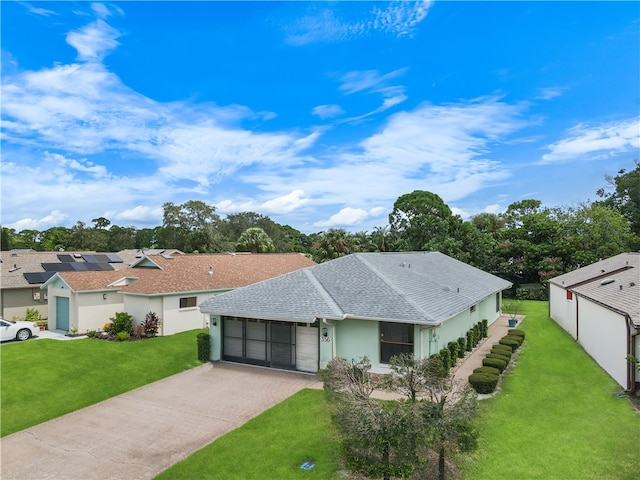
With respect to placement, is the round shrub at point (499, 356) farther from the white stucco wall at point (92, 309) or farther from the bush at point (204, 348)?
the white stucco wall at point (92, 309)

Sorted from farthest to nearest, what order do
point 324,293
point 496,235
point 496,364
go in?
point 496,235
point 324,293
point 496,364

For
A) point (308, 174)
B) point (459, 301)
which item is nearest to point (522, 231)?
point (308, 174)

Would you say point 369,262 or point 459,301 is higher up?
point 369,262

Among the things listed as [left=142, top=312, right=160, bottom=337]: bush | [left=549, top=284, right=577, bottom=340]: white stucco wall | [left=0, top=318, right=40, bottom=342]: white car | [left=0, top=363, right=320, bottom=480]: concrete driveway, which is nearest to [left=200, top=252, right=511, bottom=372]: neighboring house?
[left=0, top=363, right=320, bottom=480]: concrete driveway

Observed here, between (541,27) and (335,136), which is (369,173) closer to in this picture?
(335,136)

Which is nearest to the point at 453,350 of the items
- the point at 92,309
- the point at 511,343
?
the point at 511,343

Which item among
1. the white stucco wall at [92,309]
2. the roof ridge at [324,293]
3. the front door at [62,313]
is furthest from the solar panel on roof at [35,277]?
the roof ridge at [324,293]

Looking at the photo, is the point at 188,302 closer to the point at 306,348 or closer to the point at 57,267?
the point at 306,348
